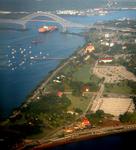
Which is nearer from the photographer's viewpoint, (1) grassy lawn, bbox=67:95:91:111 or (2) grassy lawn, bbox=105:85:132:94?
(1) grassy lawn, bbox=67:95:91:111

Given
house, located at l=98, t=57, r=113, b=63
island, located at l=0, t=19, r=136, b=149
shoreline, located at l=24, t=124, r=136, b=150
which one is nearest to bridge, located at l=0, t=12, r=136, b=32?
island, located at l=0, t=19, r=136, b=149

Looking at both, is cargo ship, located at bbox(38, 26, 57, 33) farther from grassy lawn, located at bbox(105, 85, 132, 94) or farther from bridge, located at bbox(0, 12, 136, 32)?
grassy lawn, located at bbox(105, 85, 132, 94)

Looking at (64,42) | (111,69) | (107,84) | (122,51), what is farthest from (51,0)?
(107,84)

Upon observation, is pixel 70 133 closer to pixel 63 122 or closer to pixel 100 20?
pixel 63 122

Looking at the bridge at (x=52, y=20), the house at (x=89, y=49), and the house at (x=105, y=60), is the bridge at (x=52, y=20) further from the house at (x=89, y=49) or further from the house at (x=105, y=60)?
the house at (x=105, y=60)

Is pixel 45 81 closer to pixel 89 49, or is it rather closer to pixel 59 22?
pixel 89 49

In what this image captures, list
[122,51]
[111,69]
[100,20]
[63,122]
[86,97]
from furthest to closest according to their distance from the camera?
1. [100,20]
2. [122,51]
3. [111,69]
4. [86,97]
5. [63,122]
